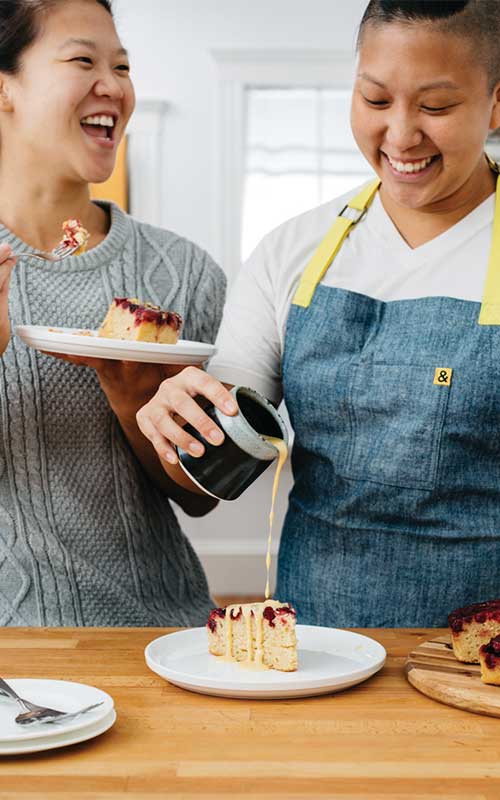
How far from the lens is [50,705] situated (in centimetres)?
120

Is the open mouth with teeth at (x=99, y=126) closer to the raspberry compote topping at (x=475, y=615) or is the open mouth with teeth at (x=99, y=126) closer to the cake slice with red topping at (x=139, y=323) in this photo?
the cake slice with red topping at (x=139, y=323)

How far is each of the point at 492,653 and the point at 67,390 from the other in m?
1.01

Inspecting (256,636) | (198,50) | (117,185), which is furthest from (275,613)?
(198,50)

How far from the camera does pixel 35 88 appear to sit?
6.38ft

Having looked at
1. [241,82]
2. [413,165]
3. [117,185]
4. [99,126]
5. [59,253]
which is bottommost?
[59,253]

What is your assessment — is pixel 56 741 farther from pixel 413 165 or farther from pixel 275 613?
pixel 413 165

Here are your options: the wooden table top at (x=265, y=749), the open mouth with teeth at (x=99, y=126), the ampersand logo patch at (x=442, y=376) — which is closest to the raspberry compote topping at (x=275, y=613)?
the wooden table top at (x=265, y=749)

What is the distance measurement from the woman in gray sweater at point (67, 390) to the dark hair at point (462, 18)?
576 millimetres

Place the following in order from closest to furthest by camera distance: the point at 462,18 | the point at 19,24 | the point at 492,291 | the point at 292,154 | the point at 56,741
Result: the point at 56,741, the point at 462,18, the point at 492,291, the point at 19,24, the point at 292,154

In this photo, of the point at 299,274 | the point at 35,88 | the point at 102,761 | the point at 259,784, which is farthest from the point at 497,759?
the point at 35,88

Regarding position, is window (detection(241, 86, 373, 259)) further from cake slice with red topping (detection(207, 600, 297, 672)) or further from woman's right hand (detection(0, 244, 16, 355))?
cake slice with red topping (detection(207, 600, 297, 672))

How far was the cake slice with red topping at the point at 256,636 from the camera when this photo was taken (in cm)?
136

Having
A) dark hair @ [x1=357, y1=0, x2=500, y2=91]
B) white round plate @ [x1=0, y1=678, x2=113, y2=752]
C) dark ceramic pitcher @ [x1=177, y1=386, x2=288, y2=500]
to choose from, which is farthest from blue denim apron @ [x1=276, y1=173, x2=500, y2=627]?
white round plate @ [x1=0, y1=678, x2=113, y2=752]

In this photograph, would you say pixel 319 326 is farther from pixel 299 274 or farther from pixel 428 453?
pixel 428 453
